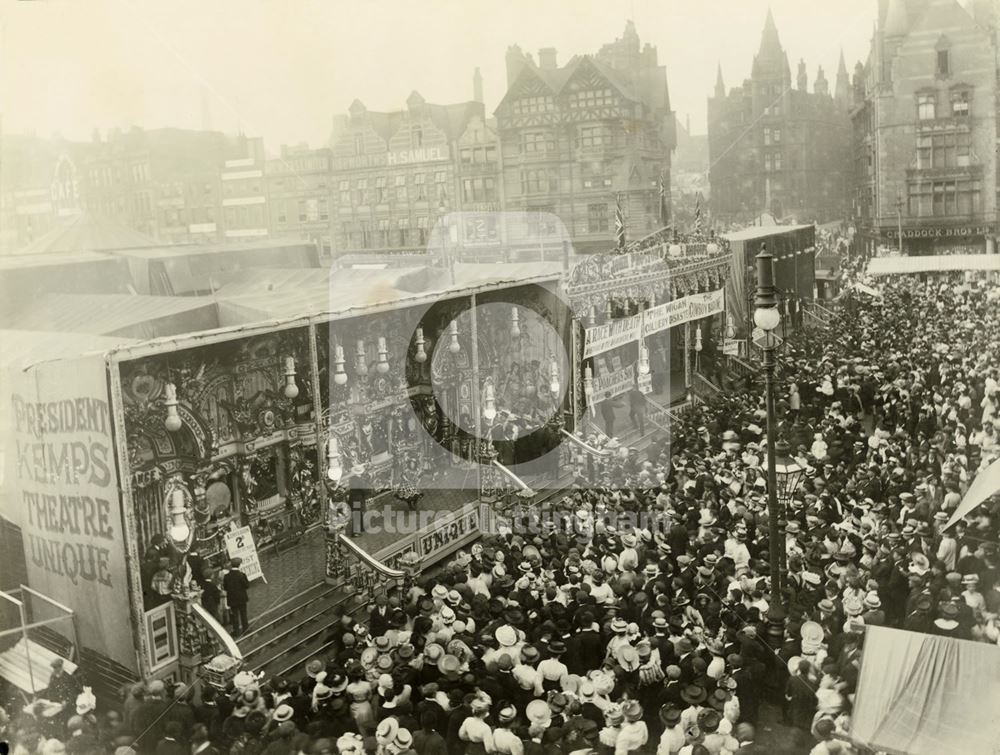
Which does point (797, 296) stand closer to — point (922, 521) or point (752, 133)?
point (752, 133)

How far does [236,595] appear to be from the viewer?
12828 millimetres

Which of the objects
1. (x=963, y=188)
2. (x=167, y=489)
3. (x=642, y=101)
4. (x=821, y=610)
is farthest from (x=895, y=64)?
(x=167, y=489)

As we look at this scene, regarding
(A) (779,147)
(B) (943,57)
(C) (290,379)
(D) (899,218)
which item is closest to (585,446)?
(C) (290,379)

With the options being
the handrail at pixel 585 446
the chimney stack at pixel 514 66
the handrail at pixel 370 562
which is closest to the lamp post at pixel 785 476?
the handrail at pixel 585 446

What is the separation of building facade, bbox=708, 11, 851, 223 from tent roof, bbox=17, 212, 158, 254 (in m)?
18.2

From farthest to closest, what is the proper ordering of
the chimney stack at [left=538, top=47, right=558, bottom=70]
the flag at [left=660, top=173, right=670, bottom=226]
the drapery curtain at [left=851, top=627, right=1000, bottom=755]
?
the chimney stack at [left=538, top=47, right=558, bottom=70] → the flag at [left=660, top=173, right=670, bottom=226] → the drapery curtain at [left=851, top=627, right=1000, bottom=755]

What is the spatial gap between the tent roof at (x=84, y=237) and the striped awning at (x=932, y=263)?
22.4 m

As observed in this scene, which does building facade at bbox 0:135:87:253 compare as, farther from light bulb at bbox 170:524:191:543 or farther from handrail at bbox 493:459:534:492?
handrail at bbox 493:459:534:492

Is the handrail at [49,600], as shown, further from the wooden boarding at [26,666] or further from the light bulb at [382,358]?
the light bulb at [382,358]

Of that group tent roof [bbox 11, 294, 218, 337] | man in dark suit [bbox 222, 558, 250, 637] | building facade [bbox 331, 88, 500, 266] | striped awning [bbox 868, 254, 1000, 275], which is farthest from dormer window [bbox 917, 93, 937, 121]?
man in dark suit [bbox 222, 558, 250, 637]

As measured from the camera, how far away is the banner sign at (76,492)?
458 inches

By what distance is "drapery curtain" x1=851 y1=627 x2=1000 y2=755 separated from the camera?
880 cm

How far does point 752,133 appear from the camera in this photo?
1545 inches

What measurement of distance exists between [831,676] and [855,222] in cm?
2630
